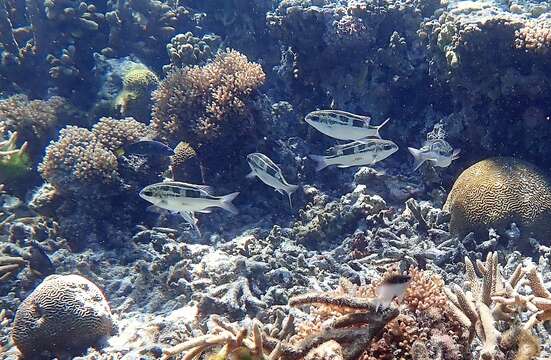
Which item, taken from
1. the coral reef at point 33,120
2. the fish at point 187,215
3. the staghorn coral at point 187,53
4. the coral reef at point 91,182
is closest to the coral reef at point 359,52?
the staghorn coral at point 187,53

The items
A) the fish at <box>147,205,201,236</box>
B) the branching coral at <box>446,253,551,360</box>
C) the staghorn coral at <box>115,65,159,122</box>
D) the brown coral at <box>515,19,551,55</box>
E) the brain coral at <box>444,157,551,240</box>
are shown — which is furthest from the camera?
the staghorn coral at <box>115,65,159,122</box>

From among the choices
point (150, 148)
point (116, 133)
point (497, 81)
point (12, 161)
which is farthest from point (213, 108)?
point (497, 81)

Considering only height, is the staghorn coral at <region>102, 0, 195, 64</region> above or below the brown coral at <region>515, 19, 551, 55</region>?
below

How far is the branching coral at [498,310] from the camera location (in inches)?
97.0

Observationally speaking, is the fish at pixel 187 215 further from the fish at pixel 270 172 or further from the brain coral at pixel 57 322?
the brain coral at pixel 57 322

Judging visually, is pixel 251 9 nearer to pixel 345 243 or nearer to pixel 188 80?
pixel 188 80

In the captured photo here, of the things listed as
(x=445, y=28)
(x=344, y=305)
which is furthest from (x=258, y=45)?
(x=344, y=305)

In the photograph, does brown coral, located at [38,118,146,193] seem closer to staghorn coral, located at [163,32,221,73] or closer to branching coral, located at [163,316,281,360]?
staghorn coral, located at [163,32,221,73]

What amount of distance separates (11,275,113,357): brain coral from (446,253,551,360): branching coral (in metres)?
3.66

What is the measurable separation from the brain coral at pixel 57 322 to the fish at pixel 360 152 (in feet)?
9.90

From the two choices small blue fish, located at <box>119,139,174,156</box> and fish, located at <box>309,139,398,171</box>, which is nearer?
fish, located at <box>309,139,398,171</box>

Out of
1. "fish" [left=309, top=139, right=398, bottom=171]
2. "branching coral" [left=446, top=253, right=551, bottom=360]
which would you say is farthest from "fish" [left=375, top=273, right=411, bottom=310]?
"fish" [left=309, top=139, right=398, bottom=171]

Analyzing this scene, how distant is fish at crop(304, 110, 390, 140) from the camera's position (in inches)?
209

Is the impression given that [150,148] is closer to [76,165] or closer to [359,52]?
[76,165]
